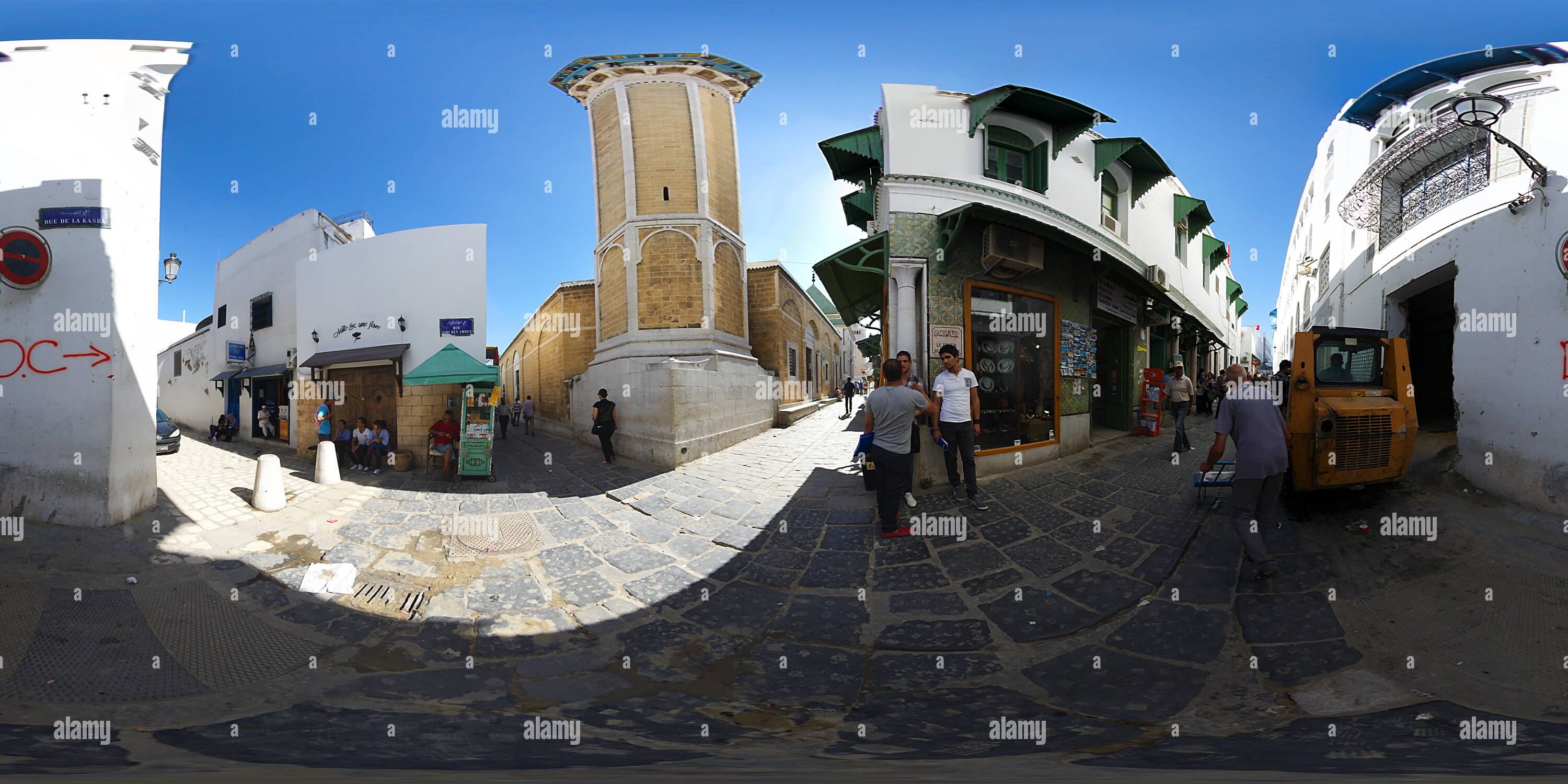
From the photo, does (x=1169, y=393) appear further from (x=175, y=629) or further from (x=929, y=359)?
(x=175, y=629)

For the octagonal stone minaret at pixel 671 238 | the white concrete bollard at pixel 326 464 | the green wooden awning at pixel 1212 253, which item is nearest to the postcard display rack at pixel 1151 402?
the green wooden awning at pixel 1212 253

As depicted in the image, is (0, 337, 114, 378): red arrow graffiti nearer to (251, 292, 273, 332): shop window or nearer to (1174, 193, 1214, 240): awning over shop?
(251, 292, 273, 332): shop window

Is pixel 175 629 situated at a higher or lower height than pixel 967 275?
lower

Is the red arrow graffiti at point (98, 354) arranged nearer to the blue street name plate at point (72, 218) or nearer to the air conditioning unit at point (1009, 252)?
the blue street name plate at point (72, 218)

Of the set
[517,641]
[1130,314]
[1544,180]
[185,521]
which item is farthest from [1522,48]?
[185,521]

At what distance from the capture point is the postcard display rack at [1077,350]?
6387mm

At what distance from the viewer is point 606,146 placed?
9039mm

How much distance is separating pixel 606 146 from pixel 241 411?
293 inches

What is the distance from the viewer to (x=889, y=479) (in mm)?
3904

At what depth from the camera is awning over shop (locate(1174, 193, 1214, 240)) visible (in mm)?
9914

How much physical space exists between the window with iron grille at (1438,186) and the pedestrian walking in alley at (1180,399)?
251cm

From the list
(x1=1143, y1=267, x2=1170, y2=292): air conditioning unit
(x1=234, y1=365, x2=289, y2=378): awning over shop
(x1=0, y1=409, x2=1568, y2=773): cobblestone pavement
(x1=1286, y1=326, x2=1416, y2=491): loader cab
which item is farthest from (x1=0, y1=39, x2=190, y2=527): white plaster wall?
(x1=1143, y1=267, x2=1170, y2=292): air conditioning unit

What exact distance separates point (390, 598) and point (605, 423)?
149 inches

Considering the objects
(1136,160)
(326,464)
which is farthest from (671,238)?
(1136,160)
